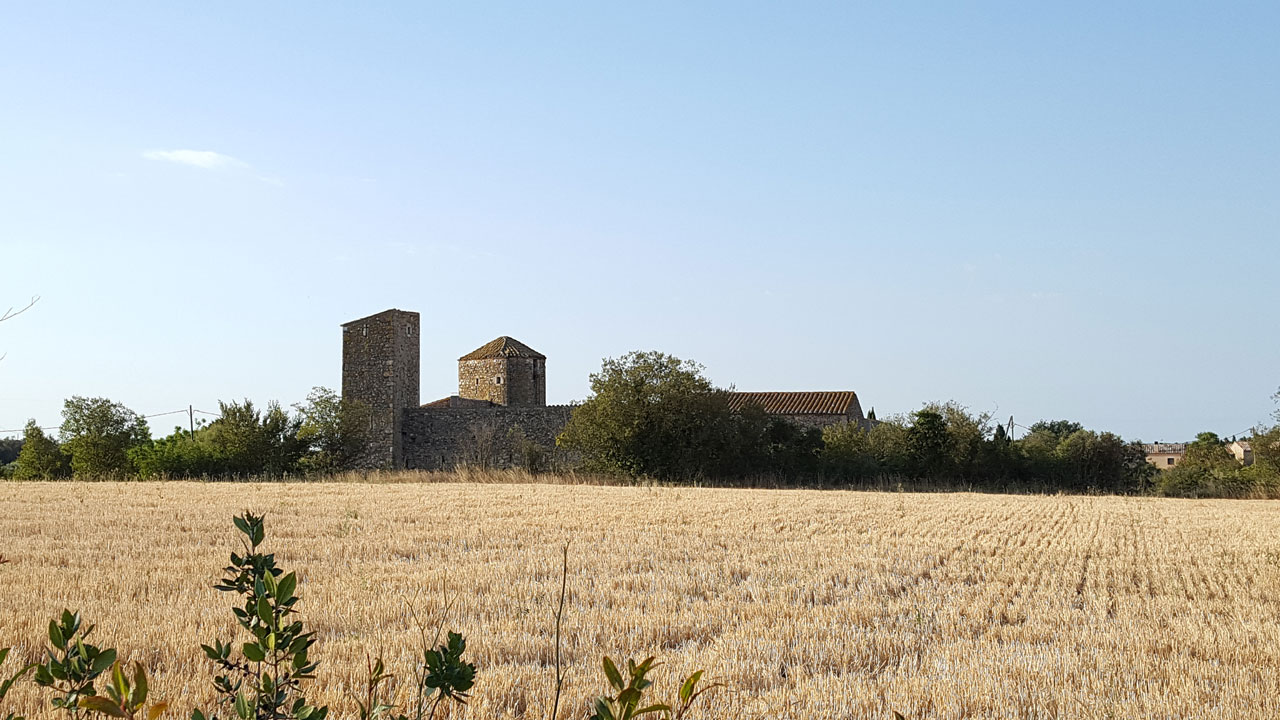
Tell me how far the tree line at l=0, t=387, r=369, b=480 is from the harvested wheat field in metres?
20.6

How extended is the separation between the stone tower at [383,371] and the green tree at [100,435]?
908cm

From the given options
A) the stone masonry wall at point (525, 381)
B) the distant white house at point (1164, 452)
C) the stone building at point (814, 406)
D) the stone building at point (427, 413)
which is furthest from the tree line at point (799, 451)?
the distant white house at point (1164, 452)

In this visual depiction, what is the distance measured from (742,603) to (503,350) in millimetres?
45628

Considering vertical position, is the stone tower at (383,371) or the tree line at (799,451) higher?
the stone tower at (383,371)

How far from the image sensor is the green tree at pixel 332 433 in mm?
40812

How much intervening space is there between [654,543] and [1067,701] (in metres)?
8.10

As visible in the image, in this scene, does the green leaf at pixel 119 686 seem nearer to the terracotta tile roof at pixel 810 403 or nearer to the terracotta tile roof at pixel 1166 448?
the terracotta tile roof at pixel 810 403

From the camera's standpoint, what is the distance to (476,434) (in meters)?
44.5

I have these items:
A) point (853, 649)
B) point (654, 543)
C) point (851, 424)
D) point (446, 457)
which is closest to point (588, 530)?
point (654, 543)

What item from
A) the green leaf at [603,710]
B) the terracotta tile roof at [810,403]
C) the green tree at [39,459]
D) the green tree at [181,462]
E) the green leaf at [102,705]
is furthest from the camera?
the terracotta tile roof at [810,403]

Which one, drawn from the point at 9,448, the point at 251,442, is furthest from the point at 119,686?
the point at 9,448

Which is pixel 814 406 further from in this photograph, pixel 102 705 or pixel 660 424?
pixel 102 705

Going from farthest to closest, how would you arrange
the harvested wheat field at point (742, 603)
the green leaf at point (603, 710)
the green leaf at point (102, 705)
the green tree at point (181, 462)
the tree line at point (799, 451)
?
the green tree at point (181, 462) → the tree line at point (799, 451) → the harvested wheat field at point (742, 603) → the green leaf at point (603, 710) → the green leaf at point (102, 705)

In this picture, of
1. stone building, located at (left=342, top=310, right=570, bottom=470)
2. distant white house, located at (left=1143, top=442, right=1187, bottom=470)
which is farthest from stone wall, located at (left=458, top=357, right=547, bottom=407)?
distant white house, located at (left=1143, top=442, right=1187, bottom=470)
